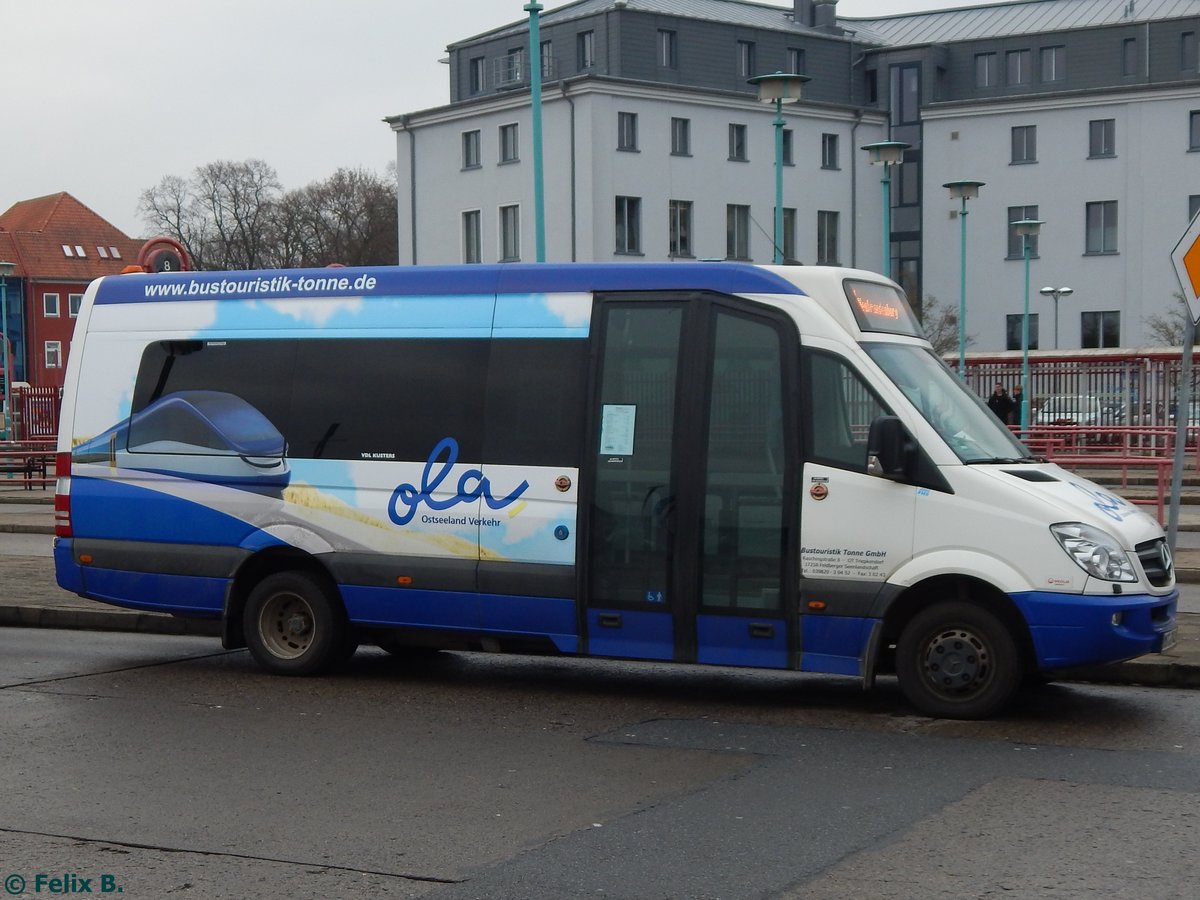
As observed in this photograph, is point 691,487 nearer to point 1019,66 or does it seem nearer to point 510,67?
point 510,67

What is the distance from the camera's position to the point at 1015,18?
7162 centimetres

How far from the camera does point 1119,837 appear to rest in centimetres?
652

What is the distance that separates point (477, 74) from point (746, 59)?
36.2ft

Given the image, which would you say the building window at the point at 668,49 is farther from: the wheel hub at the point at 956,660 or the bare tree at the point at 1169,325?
the wheel hub at the point at 956,660

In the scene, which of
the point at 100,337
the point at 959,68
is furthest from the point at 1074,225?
the point at 100,337

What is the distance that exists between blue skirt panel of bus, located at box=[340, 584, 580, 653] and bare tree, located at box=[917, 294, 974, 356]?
5841 cm

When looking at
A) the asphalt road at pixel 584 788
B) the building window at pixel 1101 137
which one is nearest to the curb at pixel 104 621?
the asphalt road at pixel 584 788

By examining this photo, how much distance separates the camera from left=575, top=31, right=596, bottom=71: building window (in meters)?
64.4

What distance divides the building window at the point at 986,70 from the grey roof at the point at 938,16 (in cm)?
98

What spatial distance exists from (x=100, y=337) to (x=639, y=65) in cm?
5403

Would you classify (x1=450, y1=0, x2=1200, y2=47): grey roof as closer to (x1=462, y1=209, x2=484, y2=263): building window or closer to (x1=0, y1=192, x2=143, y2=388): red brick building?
(x1=462, y1=209, x2=484, y2=263): building window

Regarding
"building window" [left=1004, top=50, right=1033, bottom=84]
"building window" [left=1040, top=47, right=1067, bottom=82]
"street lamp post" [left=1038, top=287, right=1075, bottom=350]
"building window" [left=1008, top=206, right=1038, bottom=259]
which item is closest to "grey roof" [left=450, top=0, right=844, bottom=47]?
"building window" [left=1004, top=50, right=1033, bottom=84]

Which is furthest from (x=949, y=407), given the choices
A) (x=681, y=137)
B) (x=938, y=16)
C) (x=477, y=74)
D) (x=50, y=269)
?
(x=50, y=269)

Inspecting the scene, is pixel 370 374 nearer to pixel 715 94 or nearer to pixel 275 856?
pixel 275 856
